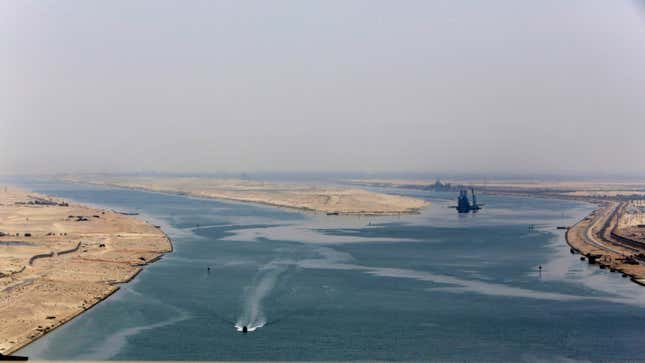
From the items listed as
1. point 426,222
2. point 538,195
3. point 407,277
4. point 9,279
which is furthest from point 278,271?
point 538,195

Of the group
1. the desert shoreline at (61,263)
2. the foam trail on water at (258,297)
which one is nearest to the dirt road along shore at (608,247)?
the foam trail on water at (258,297)

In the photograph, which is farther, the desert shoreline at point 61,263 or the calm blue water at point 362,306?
the desert shoreline at point 61,263

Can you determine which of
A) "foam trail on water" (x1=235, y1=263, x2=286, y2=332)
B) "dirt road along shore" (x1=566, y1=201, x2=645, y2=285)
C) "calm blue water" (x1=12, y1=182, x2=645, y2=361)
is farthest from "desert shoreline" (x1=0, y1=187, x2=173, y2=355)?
"dirt road along shore" (x1=566, y1=201, x2=645, y2=285)

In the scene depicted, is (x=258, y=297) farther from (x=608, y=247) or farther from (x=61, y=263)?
(x=608, y=247)

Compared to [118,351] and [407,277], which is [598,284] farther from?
[118,351]

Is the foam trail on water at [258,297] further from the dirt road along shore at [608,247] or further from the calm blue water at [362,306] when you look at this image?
the dirt road along shore at [608,247]

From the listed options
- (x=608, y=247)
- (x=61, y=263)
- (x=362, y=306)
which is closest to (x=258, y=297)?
(x=362, y=306)
